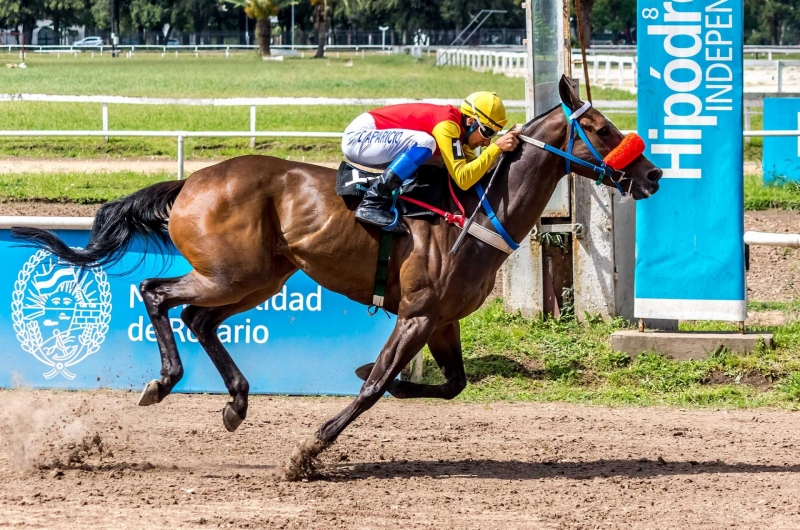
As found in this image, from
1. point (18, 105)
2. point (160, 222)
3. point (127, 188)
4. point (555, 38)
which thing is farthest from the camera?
point (18, 105)

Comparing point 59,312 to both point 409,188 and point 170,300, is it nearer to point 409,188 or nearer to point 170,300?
point 170,300

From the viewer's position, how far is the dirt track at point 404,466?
5.04m

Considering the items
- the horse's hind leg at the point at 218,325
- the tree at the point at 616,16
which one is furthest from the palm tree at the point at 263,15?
the horse's hind leg at the point at 218,325

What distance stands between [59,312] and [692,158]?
4.60 m

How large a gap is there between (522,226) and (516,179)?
25 cm

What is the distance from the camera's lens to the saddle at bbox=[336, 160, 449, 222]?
5793 mm

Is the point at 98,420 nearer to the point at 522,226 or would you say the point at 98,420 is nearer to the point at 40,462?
the point at 40,462

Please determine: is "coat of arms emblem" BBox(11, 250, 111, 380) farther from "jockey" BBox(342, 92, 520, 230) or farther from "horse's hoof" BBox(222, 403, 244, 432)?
"jockey" BBox(342, 92, 520, 230)

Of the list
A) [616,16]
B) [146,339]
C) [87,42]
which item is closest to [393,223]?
[146,339]

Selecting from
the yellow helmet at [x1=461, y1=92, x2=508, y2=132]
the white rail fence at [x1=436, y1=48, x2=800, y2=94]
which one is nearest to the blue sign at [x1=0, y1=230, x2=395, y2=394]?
the yellow helmet at [x1=461, y1=92, x2=508, y2=132]

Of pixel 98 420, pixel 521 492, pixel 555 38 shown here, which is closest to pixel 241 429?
pixel 98 420

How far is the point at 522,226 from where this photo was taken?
19.3 feet

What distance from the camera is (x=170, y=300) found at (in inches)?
231

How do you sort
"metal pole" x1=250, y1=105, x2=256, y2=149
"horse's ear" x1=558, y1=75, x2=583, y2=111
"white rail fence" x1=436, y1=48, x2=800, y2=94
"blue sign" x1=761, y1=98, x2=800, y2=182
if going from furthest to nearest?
1. "white rail fence" x1=436, y1=48, x2=800, y2=94
2. "metal pole" x1=250, y1=105, x2=256, y2=149
3. "blue sign" x1=761, y1=98, x2=800, y2=182
4. "horse's ear" x1=558, y1=75, x2=583, y2=111
